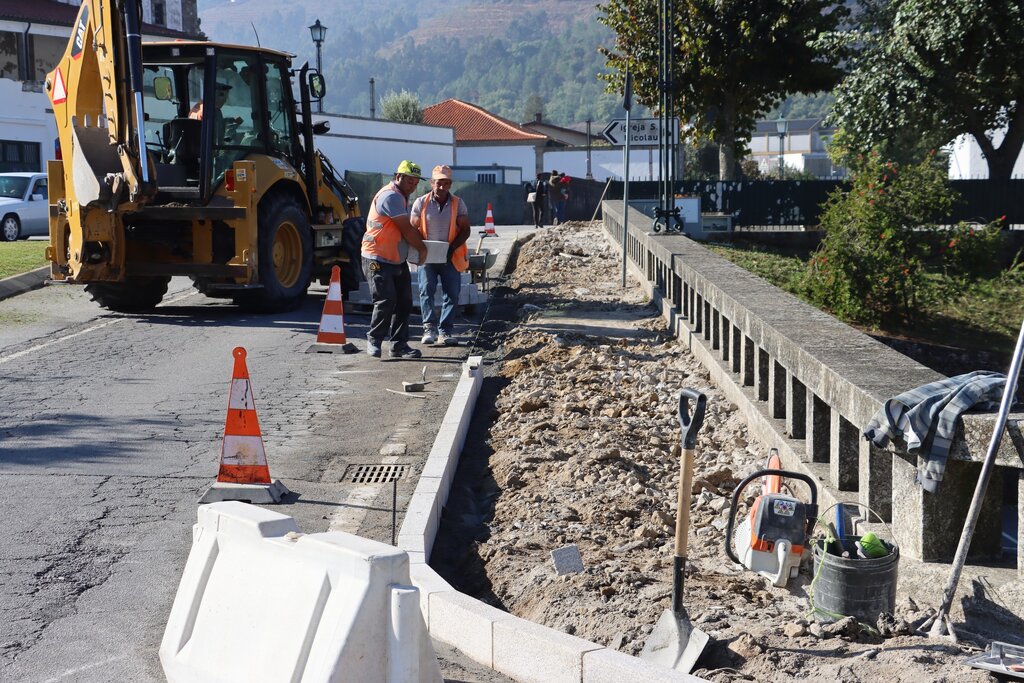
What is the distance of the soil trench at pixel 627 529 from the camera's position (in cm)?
450

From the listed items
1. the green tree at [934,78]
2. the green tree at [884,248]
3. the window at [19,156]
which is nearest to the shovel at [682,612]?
the green tree at [884,248]

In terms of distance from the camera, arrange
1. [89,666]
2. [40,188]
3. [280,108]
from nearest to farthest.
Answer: [89,666]
[280,108]
[40,188]

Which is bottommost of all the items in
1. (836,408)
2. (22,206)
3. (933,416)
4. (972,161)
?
(836,408)

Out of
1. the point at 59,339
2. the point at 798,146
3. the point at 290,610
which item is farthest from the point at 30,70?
the point at 798,146

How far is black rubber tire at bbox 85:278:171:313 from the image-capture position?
49.3 feet

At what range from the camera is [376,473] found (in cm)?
776

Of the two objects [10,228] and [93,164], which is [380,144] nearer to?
[10,228]

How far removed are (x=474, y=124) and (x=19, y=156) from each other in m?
47.6

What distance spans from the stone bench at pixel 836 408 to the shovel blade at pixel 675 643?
3.64 ft

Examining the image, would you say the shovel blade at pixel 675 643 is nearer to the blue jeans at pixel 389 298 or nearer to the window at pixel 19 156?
the blue jeans at pixel 389 298

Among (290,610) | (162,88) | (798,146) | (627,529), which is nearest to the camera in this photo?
(290,610)

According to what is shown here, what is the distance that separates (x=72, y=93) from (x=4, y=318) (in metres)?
2.76

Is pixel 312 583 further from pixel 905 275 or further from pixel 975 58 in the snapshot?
pixel 975 58

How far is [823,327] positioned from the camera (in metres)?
7.39
